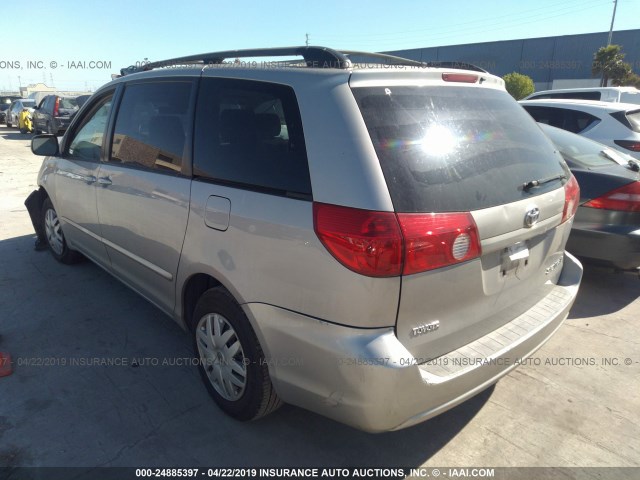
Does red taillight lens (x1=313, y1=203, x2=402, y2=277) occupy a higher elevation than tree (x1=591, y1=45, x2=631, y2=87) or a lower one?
lower

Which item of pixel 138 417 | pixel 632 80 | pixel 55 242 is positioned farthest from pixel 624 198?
pixel 632 80

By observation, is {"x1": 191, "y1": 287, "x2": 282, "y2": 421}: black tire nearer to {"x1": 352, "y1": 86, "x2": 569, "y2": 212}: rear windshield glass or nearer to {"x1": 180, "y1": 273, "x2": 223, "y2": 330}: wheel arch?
{"x1": 180, "y1": 273, "x2": 223, "y2": 330}: wheel arch

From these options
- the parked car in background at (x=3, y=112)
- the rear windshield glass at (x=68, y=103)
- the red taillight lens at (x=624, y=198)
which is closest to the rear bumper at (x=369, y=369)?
the red taillight lens at (x=624, y=198)

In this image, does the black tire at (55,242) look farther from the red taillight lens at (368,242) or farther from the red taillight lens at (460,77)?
the red taillight lens at (460,77)

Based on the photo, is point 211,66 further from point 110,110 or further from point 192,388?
point 192,388

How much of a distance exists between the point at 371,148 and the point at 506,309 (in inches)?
43.8

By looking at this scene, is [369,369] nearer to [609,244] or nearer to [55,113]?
[609,244]

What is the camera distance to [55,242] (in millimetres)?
4676

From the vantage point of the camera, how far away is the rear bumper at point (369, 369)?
1791 mm

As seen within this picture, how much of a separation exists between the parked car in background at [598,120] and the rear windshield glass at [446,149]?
4.81 m

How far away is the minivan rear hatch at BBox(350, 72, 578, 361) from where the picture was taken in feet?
6.02

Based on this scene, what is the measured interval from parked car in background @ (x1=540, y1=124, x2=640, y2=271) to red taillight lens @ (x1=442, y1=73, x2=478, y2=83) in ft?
7.12

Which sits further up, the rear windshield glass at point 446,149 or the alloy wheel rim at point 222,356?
the rear windshield glass at point 446,149

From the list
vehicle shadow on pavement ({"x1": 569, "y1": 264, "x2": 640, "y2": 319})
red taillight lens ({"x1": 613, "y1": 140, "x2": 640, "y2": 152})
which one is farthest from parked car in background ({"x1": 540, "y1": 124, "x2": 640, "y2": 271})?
red taillight lens ({"x1": 613, "y1": 140, "x2": 640, "y2": 152})
